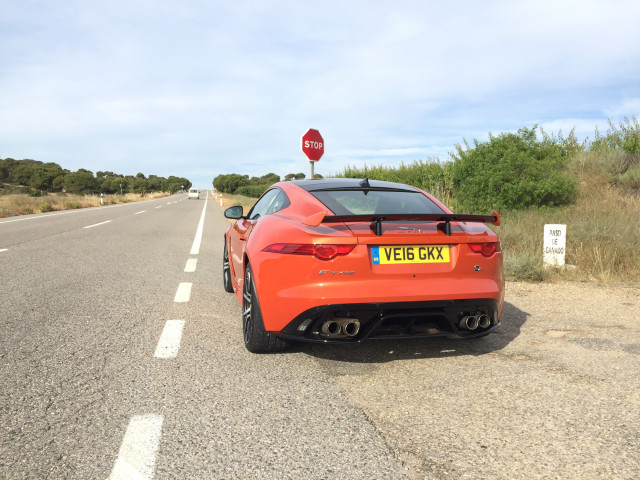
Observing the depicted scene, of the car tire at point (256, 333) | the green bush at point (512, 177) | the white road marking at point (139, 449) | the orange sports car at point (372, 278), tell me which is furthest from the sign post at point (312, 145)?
the white road marking at point (139, 449)

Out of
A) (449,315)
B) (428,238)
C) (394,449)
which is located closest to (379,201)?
(428,238)

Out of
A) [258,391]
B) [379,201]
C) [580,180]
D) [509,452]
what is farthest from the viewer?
[580,180]

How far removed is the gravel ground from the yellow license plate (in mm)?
769

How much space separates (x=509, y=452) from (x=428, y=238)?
138 centimetres

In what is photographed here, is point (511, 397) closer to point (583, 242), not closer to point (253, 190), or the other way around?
point (583, 242)

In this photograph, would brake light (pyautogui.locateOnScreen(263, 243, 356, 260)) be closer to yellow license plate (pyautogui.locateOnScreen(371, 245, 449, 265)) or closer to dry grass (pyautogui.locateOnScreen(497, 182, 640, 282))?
yellow license plate (pyautogui.locateOnScreen(371, 245, 449, 265))

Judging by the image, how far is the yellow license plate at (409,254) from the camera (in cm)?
316

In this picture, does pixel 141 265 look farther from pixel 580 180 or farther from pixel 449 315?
pixel 580 180

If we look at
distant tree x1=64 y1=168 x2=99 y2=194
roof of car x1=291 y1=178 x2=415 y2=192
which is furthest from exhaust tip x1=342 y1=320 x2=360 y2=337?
distant tree x1=64 y1=168 x2=99 y2=194

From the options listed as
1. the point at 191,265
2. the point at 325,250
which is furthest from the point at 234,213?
the point at 191,265

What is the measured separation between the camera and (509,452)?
2.31 m

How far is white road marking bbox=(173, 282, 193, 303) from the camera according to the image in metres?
5.51

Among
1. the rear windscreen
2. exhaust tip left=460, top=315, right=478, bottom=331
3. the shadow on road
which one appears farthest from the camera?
the rear windscreen

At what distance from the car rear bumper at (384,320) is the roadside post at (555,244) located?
14.4ft
